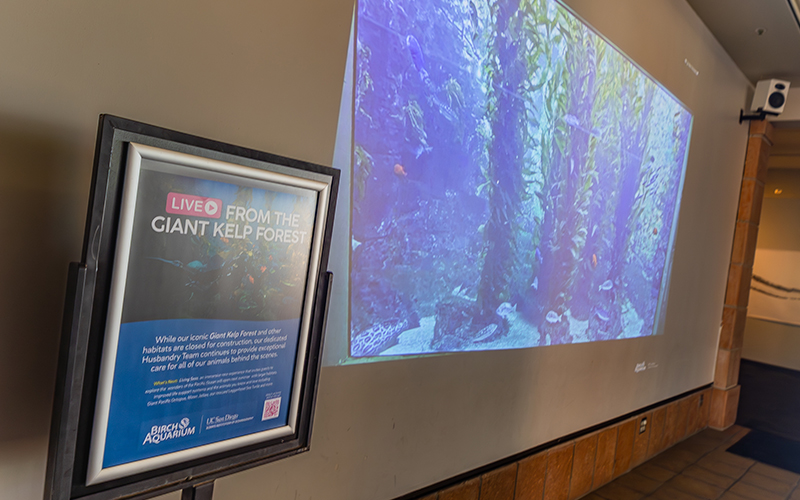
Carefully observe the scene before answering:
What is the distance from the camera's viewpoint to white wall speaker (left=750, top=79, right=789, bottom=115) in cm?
399

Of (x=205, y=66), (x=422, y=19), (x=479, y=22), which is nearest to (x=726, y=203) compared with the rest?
(x=479, y=22)

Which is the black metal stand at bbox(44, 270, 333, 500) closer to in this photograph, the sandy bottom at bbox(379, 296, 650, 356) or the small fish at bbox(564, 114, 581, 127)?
the sandy bottom at bbox(379, 296, 650, 356)

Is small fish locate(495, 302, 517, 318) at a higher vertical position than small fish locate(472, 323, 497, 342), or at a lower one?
higher

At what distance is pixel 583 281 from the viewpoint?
2.42 metres

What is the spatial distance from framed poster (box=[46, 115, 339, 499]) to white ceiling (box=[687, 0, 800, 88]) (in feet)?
10.9

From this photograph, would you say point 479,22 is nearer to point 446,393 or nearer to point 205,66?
point 205,66

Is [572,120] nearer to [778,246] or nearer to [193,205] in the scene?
[193,205]

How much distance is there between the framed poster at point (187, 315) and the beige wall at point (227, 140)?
26cm

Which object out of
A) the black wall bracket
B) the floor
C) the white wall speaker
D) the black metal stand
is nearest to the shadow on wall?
the black metal stand

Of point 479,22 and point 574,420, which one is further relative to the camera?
point 574,420

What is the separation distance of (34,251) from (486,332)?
1.41 meters

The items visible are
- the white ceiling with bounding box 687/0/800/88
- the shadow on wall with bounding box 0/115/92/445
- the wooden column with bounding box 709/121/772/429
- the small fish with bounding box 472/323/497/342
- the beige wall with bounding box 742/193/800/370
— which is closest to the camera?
the shadow on wall with bounding box 0/115/92/445

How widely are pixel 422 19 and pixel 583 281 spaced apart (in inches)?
59.5

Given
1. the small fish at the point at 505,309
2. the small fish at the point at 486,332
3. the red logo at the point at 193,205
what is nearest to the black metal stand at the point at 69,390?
the red logo at the point at 193,205
